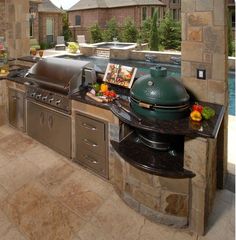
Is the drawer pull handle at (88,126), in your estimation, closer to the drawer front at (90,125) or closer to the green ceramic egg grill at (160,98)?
the drawer front at (90,125)

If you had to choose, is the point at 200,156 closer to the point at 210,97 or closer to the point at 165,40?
the point at 210,97

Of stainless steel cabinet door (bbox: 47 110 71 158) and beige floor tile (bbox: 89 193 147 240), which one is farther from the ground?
stainless steel cabinet door (bbox: 47 110 71 158)

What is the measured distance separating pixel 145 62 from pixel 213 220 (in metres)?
10.1

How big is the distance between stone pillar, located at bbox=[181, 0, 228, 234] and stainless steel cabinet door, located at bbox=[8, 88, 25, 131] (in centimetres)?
312

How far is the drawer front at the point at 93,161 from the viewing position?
138 inches

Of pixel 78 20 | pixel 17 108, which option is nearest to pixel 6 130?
pixel 17 108

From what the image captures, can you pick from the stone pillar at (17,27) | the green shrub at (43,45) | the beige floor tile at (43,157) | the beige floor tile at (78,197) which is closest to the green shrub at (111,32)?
the green shrub at (43,45)

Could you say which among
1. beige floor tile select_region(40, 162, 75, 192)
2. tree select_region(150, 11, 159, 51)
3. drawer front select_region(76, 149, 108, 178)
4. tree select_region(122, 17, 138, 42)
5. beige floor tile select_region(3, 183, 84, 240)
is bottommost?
beige floor tile select_region(3, 183, 84, 240)

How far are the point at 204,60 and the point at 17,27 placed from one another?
437 centimetres

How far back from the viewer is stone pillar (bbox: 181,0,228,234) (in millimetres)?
2572

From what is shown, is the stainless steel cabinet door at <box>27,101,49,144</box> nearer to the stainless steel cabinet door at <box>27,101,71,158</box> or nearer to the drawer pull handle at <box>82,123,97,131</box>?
the stainless steel cabinet door at <box>27,101,71,158</box>

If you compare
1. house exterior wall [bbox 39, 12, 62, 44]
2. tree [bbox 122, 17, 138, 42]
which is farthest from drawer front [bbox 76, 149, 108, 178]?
house exterior wall [bbox 39, 12, 62, 44]

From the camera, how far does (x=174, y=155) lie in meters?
2.86

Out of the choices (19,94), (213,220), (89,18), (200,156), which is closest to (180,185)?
(200,156)
